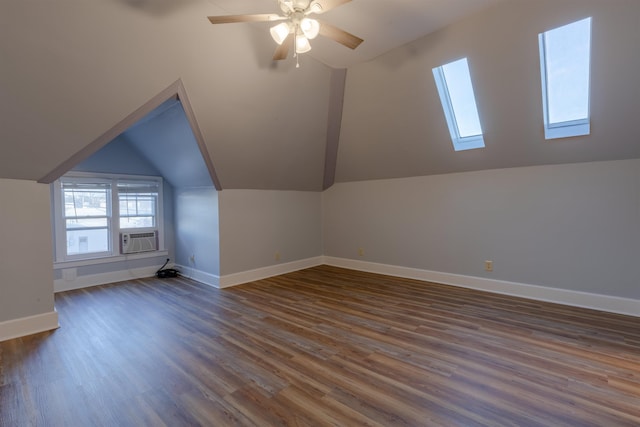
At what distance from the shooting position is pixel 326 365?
229 cm

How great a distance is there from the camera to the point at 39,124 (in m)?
2.52

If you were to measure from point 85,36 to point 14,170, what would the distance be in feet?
4.83

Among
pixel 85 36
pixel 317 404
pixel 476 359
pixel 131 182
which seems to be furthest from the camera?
pixel 131 182

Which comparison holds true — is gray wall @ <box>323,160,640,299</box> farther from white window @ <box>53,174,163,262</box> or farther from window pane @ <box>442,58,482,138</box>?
white window @ <box>53,174,163,262</box>

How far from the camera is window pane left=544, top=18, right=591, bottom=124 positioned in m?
2.83

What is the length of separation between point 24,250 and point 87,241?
71.7 inches

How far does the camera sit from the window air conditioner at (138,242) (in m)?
4.82

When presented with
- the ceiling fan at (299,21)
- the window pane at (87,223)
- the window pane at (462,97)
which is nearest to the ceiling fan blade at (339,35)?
the ceiling fan at (299,21)

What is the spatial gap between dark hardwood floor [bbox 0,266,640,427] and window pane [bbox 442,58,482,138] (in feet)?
7.04

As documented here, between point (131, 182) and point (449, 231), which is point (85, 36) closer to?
point (131, 182)

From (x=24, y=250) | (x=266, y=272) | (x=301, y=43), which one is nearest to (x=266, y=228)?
(x=266, y=272)

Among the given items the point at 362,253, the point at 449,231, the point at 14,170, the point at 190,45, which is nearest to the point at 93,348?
the point at 14,170

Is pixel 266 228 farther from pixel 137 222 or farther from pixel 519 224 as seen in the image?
pixel 519 224

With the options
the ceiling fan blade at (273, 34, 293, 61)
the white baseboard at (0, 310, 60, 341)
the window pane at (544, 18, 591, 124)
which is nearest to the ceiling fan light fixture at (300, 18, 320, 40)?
the ceiling fan blade at (273, 34, 293, 61)
